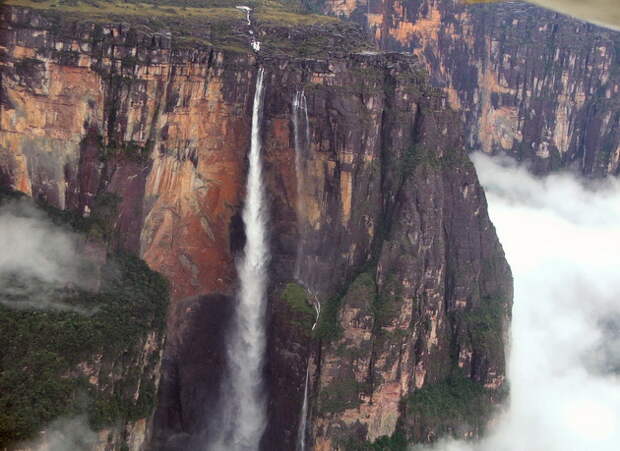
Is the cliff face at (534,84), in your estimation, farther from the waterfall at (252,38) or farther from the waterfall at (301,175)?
the waterfall at (301,175)

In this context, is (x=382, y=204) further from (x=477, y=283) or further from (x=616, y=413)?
(x=616, y=413)

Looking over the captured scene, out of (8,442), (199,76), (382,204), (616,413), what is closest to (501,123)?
(616,413)

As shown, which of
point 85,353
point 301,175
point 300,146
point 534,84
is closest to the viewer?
point 85,353

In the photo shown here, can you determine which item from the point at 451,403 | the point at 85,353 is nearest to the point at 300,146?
the point at 85,353

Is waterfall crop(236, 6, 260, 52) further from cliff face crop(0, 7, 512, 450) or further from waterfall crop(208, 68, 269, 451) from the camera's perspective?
waterfall crop(208, 68, 269, 451)

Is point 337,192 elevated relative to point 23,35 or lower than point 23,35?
lower

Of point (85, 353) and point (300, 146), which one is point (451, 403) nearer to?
point (300, 146)
